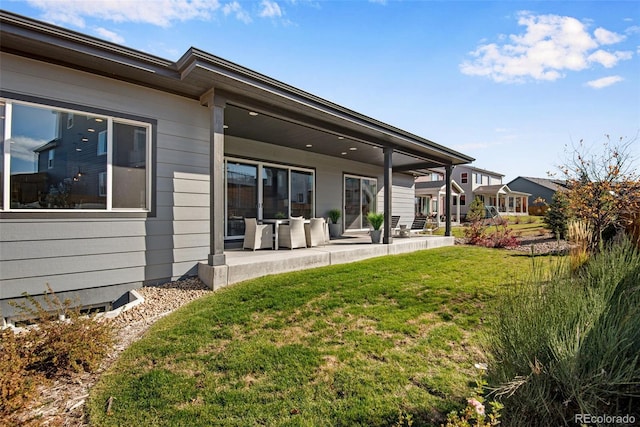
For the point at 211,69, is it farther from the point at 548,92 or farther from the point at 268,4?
the point at 548,92

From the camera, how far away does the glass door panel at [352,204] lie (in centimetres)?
1102

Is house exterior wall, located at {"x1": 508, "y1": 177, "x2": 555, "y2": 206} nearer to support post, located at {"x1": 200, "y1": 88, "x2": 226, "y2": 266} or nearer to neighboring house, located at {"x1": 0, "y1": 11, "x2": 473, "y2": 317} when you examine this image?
neighboring house, located at {"x1": 0, "y1": 11, "x2": 473, "y2": 317}

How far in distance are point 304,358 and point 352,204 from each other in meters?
8.68

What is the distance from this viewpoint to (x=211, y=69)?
169 inches

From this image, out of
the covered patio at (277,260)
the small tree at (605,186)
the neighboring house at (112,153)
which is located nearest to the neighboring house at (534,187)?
the small tree at (605,186)

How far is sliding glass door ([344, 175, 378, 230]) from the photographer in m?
11.1

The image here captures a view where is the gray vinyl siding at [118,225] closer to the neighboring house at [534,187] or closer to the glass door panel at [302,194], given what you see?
the glass door panel at [302,194]

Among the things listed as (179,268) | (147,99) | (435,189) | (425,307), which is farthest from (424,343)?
(435,189)

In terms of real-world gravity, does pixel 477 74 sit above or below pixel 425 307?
above

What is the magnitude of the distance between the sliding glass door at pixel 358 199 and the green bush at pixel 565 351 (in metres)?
8.93

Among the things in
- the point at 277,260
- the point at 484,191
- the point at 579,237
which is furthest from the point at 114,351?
the point at 484,191

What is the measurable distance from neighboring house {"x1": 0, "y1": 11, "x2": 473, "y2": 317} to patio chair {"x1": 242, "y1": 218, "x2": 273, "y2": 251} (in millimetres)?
1221

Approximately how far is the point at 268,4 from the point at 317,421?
24.9ft

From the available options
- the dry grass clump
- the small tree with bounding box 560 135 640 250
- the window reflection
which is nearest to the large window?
the window reflection
